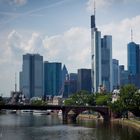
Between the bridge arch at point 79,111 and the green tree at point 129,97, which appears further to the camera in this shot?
the bridge arch at point 79,111

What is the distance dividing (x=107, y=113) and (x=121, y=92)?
63.7 feet

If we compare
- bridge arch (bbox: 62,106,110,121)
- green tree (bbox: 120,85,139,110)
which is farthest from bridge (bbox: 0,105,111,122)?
green tree (bbox: 120,85,139,110)

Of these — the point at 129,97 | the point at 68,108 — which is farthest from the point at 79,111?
the point at 129,97

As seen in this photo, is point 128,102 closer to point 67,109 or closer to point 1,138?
point 67,109

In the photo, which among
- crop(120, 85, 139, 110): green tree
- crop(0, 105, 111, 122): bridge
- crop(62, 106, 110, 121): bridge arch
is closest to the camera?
crop(120, 85, 139, 110): green tree

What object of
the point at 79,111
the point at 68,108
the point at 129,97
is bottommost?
the point at 79,111

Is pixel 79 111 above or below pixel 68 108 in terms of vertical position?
below

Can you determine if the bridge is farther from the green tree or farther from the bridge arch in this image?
the green tree

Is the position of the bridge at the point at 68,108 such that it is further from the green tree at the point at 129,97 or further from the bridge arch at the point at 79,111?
the green tree at the point at 129,97

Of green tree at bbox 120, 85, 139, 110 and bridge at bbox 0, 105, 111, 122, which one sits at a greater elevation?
green tree at bbox 120, 85, 139, 110

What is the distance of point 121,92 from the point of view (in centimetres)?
16850

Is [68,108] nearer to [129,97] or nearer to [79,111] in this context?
[79,111]

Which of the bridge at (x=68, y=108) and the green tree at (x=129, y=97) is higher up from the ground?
the green tree at (x=129, y=97)

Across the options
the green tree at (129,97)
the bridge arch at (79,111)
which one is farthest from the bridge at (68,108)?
the green tree at (129,97)
